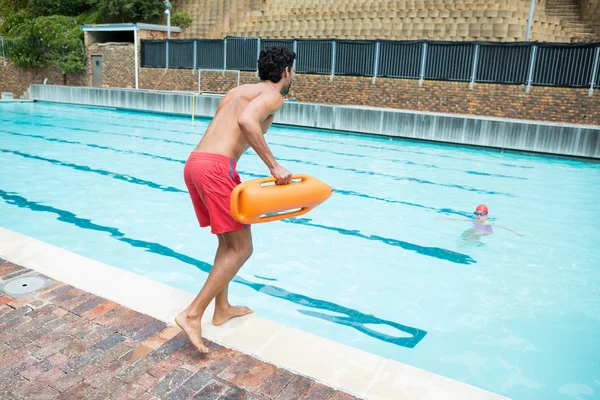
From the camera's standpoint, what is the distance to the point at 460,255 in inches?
221

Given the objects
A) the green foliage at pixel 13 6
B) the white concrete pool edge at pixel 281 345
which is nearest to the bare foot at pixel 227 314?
the white concrete pool edge at pixel 281 345

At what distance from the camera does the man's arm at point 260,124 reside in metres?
2.45

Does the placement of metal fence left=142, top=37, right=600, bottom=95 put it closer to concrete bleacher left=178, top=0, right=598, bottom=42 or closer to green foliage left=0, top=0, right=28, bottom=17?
concrete bleacher left=178, top=0, right=598, bottom=42

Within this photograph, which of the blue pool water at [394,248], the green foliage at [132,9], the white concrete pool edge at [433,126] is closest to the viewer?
the blue pool water at [394,248]

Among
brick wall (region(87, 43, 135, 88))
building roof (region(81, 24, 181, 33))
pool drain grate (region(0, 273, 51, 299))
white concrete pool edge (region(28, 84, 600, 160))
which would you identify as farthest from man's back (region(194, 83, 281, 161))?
brick wall (region(87, 43, 135, 88))

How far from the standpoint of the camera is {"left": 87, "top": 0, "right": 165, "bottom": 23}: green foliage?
28.5m

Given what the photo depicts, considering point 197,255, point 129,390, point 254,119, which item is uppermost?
point 254,119

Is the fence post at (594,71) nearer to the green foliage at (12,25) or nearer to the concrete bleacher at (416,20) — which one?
the concrete bleacher at (416,20)

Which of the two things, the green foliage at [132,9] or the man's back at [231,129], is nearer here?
the man's back at [231,129]

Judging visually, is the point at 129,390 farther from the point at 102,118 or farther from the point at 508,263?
the point at 102,118

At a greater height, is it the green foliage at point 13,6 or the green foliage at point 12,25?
the green foliage at point 13,6

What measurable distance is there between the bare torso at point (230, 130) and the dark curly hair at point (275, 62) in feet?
0.26

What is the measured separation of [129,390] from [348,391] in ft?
3.25

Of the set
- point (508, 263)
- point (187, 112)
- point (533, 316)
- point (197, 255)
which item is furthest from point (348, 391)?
point (187, 112)
